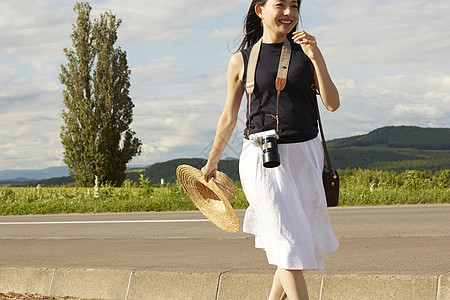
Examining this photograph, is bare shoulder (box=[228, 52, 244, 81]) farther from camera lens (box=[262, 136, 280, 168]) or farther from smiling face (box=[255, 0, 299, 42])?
camera lens (box=[262, 136, 280, 168])

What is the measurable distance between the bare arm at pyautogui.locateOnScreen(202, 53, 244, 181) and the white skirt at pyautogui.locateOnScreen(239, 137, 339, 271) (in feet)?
0.84

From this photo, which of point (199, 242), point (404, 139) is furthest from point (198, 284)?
point (404, 139)

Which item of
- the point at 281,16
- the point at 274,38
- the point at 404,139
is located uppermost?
the point at 404,139

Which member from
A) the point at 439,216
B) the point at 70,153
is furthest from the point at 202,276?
the point at 70,153

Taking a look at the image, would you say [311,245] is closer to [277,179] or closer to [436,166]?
[277,179]

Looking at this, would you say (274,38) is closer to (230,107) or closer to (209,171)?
(230,107)

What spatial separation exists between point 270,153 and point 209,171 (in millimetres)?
761

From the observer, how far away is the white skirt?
342 centimetres

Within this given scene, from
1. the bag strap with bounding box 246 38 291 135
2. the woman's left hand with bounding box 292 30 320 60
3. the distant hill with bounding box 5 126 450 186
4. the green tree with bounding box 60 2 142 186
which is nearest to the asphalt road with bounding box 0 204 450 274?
the bag strap with bounding box 246 38 291 135

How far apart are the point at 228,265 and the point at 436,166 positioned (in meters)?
43.6

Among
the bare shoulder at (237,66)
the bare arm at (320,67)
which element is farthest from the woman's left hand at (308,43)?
the bare shoulder at (237,66)

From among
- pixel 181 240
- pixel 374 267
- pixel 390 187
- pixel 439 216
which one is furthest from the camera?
pixel 390 187

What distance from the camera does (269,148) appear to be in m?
3.39

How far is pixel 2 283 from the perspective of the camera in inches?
252
